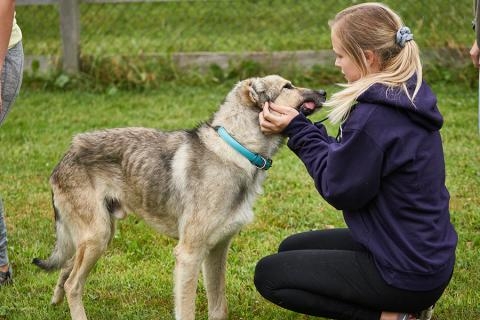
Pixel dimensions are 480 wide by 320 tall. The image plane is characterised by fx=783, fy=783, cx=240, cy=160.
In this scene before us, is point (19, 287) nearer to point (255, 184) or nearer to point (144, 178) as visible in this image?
point (144, 178)

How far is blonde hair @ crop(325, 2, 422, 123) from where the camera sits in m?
3.29

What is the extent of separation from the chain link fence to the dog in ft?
18.4

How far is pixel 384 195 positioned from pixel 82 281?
5.75ft

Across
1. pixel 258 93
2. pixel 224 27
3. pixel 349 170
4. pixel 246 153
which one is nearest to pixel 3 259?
pixel 246 153

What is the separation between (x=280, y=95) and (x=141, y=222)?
2209 millimetres

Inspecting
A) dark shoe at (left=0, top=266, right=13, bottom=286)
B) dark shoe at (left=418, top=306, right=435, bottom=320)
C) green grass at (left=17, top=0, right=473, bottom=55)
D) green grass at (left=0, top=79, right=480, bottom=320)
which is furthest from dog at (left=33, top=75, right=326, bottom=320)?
green grass at (left=17, top=0, right=473, bottom=55)

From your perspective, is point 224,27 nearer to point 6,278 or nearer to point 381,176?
point 6,278

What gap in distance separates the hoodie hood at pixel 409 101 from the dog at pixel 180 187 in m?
0.68

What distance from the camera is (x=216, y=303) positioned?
4254mm

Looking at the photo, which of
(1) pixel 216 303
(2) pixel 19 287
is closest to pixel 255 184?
Answer: (1) pixel 216 303

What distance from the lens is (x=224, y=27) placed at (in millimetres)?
10734

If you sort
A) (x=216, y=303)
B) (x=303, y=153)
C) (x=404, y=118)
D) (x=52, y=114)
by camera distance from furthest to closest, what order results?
(x=52, y=114) → (x=216, y=303) → (x=303, y=153) → (x=404, y=118)

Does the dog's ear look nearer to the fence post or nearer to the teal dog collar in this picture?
the teal dog collar

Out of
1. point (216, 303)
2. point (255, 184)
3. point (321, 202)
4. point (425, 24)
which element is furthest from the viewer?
point (425, 24)
